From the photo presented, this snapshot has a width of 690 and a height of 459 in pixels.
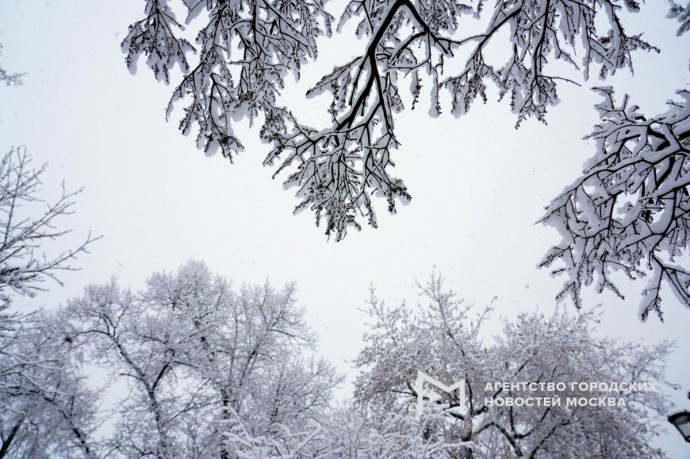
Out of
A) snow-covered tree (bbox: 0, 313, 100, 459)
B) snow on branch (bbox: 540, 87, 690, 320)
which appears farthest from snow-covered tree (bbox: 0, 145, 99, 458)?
snow on branch (bbox: 540, 87, 690, 320)

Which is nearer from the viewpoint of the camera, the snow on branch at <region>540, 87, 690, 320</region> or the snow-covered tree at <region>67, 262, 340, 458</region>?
the snow on branch at <region>540, 87, 690, 320</region>

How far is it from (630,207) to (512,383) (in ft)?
31.2

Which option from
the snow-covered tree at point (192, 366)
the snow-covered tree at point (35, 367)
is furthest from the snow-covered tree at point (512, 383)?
the snow-covered tree at point (35, 367)

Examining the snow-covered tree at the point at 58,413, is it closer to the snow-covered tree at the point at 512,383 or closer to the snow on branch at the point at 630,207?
the snow-covered tree at the point at 512,383

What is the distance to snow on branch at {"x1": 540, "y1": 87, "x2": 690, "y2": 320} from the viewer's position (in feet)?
7.90

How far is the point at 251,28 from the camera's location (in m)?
2.57

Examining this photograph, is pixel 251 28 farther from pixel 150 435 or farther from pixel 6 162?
pixel 150 435

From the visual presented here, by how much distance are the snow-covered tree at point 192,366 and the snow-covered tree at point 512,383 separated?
113 inches

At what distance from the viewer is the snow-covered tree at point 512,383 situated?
10523 mm

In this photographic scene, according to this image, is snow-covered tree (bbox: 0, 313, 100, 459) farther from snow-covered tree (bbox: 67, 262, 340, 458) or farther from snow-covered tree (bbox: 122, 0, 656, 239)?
snow-covered tree (bbox: 122, 0, 656, 239)

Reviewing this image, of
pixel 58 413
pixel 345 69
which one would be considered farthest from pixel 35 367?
pixel 345 69

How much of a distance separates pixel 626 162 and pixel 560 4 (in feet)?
4.07

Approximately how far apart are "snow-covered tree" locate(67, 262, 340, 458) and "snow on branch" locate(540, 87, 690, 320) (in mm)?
8782

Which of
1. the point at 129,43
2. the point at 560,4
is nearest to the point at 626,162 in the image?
the point at 560,4
